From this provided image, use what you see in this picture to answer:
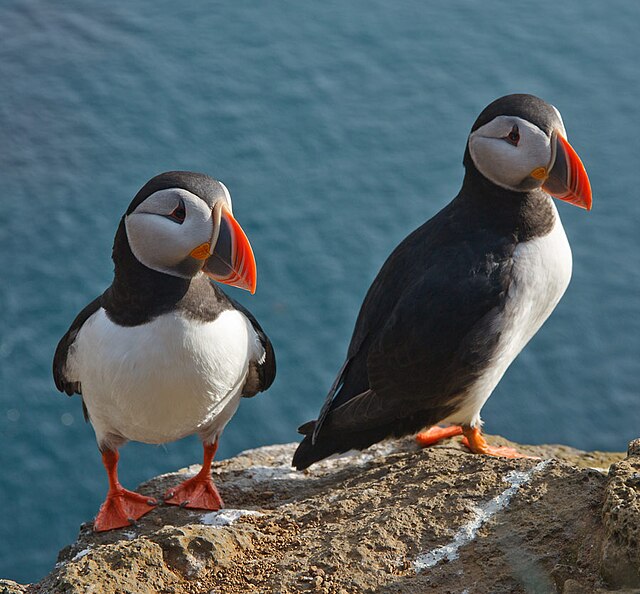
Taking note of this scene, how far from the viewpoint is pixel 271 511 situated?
3744 mm

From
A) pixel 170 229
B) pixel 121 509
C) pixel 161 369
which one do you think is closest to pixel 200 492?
pixel 121 509

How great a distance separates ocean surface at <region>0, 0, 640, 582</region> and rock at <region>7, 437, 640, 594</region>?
260 cm

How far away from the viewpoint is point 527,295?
3.74 meters

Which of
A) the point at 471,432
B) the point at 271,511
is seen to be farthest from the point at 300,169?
the point at 271,511

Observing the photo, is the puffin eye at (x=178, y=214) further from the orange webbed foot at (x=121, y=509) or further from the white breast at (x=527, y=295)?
the orange webbed foot at (x=121, y=509)

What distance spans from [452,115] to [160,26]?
289 cm

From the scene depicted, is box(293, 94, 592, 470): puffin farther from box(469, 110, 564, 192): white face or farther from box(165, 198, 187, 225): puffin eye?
box(165, 198, 187, 225): puffin eye

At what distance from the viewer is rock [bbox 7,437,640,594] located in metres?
2.74

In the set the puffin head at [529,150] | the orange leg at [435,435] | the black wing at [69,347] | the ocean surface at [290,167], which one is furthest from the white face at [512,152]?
the ocean surface at [290,167]

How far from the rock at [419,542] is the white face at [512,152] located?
1.04 m

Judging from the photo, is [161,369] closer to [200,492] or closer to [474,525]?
[200,492]

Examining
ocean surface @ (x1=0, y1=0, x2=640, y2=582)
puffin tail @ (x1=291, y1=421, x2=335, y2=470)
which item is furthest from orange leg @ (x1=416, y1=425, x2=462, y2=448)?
ocean surface @ (x1=0, y1=0, x2=640, y2=582)

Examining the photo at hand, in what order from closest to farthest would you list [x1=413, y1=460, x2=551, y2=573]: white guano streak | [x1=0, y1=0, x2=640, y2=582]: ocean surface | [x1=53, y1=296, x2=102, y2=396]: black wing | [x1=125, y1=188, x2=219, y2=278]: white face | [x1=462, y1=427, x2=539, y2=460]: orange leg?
[x1=413, y1=460, x2=551, y2=573]: white guano streak → [x1=125, y1=188, x2=219, y2=278]: white face → [x1=53, y1=296, x2=102, y2=396]: black wing → [x1=462, y1=427, x2=539, y2=460]: orange leg → [x1=0, y1=0, x2=640, y2=582]: ocean surface

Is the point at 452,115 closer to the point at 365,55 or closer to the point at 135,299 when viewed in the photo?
the point at 365,55
